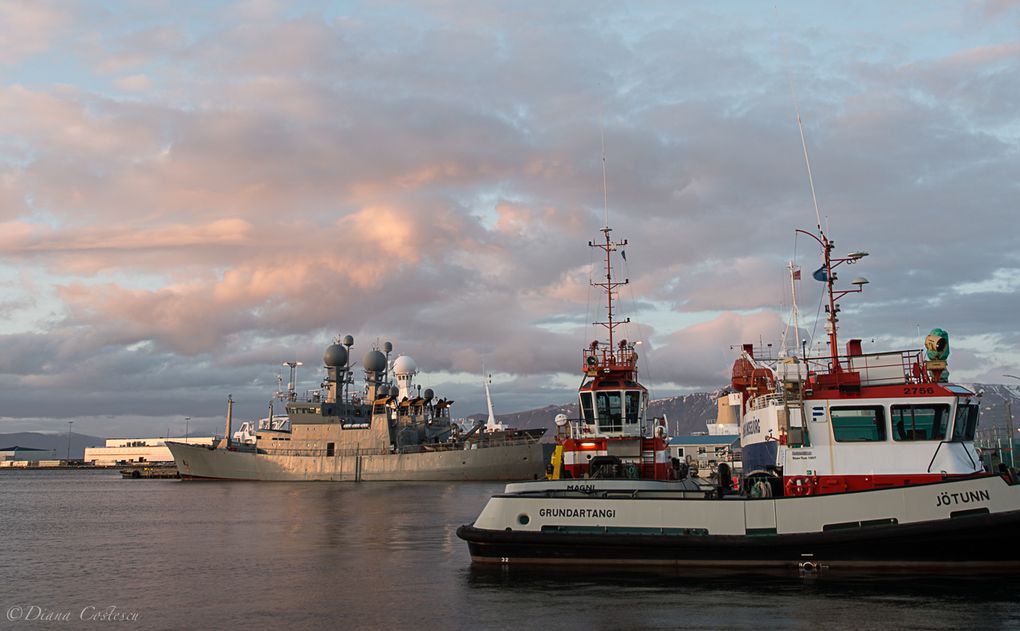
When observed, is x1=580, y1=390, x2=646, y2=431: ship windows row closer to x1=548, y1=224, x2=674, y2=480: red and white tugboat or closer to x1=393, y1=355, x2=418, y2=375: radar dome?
x1=548, y1=224, x2=674, y2=480: red and white tugboat

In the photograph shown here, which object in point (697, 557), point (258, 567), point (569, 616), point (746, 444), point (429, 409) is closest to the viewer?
point (569, 616)

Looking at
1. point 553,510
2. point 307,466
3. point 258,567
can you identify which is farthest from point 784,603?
point 307,466

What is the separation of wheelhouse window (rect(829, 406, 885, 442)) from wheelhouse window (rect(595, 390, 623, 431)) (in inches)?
648

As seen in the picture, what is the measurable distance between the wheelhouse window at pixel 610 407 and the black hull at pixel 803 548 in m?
15.8

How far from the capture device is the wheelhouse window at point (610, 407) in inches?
1438

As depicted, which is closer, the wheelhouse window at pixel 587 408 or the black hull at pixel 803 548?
the black hull at pixel 803 548

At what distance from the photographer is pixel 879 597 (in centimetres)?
1686

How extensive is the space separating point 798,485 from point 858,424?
7.44 ft

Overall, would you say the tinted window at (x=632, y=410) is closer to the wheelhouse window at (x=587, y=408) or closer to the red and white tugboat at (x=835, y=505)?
the wheelhouse window at (x=587, y=408)

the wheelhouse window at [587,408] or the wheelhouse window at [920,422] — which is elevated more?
the wheelhouse window at [587,408]

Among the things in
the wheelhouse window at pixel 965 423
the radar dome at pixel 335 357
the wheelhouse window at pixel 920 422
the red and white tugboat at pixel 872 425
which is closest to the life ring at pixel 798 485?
the red and white tugboat at pixel 872 425

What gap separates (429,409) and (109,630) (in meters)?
80.3

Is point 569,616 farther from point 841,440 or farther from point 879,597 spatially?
point 841,440

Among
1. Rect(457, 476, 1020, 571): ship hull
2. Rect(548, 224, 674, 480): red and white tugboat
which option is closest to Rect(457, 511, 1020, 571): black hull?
Rect(457, 476, 1020, 571): ship hull
